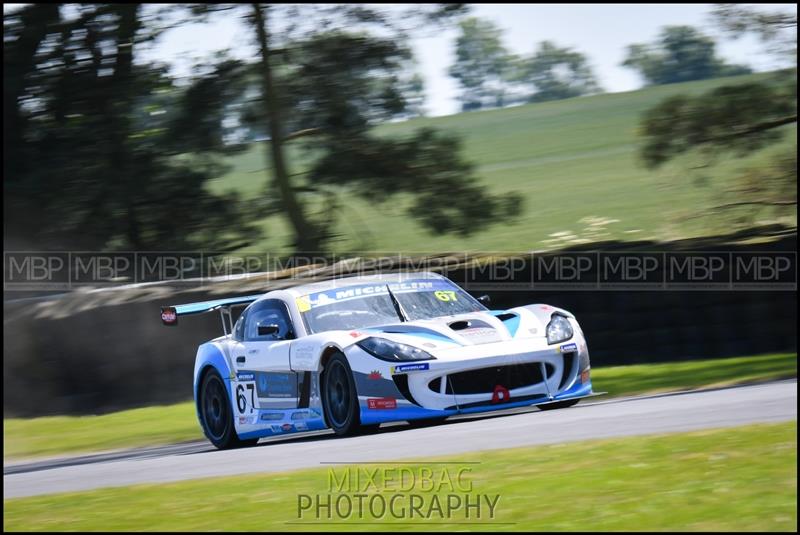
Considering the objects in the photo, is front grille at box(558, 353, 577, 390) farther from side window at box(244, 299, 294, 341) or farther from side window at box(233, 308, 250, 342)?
side window at box(233, 308, 250, 342)

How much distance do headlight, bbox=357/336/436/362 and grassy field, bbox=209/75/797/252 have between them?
23.0 feet

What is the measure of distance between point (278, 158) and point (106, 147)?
229cm

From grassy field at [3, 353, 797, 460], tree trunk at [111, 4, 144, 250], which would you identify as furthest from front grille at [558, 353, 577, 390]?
tree trunk at [111, 4, 144, 250]

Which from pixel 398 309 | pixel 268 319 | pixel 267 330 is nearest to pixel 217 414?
pixel 268 319

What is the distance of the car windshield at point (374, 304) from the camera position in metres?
8.28

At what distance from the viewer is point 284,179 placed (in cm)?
1653

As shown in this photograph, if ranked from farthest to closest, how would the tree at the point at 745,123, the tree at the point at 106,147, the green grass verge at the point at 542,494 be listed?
the tree at the point at 106,147
the tree at the point at 745,123
the green grass verge at the point at 542,494

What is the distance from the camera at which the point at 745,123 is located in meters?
13.9

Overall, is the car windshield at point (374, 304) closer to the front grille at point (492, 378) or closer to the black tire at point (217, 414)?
the front grille at point (492, 378)

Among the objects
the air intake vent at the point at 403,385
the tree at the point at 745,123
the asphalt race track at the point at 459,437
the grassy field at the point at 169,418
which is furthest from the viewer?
the tree at the point at 745,123

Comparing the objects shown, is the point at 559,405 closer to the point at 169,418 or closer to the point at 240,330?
the point at 240,330

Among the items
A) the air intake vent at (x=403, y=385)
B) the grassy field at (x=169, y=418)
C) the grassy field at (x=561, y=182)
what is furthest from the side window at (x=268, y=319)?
the grassy field at (x=561, y=182)

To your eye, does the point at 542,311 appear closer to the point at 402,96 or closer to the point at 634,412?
the point at 634,412

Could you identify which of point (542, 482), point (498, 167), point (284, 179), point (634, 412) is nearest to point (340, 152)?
point (284, 179)
